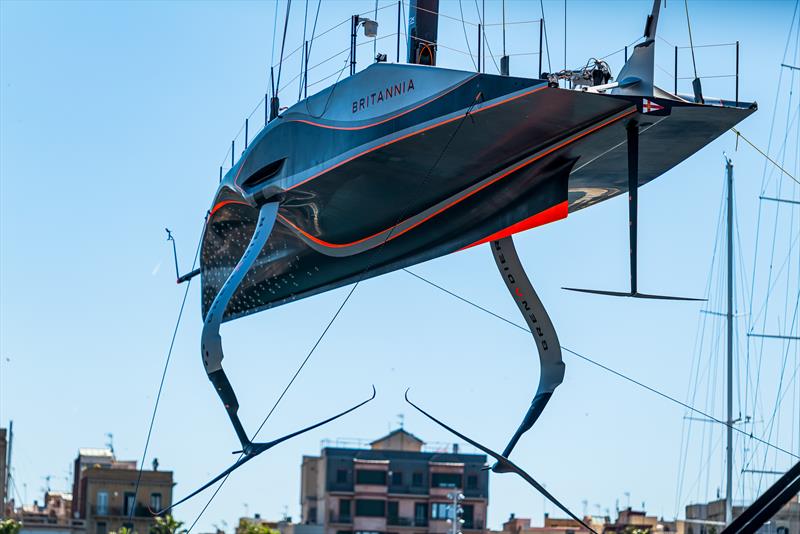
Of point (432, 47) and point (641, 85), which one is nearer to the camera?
point (641, 85)

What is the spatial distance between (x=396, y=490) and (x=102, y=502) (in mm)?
18131

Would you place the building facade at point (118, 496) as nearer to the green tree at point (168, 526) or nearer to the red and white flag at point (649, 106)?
the green tree at point (168, 526)

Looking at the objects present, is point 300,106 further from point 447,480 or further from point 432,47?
point 447,480

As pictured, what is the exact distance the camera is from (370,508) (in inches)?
4109

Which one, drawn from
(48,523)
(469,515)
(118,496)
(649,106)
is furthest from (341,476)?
(649,106)

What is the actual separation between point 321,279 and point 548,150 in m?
8.31

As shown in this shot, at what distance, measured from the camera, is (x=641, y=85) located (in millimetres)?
24219

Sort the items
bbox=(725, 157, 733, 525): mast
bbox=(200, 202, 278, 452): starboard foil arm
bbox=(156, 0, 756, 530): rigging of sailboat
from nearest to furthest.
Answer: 1. bbox=(156, 0, 756, 530): rigging of sailboat
2. bbox=(200, 202, 278, 452): starboard foil arm
3. bbox=(725, 157, 733, 525): mast

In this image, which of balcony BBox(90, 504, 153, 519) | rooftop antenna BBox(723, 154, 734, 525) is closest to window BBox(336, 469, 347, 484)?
balcony BBox(90, 504, 153, 519)

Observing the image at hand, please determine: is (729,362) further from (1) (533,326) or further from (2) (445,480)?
(2) (445,480)

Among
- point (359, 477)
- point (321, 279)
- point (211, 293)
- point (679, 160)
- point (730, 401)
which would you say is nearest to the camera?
point (679, 160)

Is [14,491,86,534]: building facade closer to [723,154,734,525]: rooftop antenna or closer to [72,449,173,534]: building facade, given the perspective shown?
[72,449,173,534]: building facade

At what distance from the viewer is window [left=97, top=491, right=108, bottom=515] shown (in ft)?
329

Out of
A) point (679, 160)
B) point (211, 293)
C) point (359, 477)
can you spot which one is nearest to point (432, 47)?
point (679, 160)
